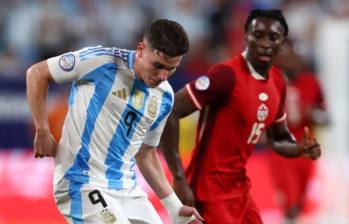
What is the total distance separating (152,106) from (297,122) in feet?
16.2

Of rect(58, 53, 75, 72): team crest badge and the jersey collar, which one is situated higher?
rect(58, 53, 75, 72): team crest badge

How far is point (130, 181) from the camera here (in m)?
6.34

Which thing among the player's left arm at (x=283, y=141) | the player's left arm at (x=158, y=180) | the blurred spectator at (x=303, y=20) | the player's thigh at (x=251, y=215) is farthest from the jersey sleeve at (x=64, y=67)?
the blurred spectator at (x=303, y=20)

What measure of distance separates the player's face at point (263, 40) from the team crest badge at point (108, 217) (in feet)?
5.83

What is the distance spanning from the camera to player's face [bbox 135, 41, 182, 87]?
19.6 ft

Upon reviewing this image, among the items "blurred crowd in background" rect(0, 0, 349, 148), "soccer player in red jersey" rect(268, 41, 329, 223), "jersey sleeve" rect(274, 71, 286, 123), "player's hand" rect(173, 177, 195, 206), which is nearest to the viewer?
"player's hand" rect(173, 177, 195, 206)

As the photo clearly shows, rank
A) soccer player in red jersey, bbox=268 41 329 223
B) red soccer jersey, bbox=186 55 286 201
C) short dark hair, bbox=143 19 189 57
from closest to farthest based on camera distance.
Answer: short dark hair, bbox=143 19 189 57 < red soccer jersey, bbox=186 55 286 201 < soccer player in red jersey, bbox=268 41 329 223

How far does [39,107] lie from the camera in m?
6.02

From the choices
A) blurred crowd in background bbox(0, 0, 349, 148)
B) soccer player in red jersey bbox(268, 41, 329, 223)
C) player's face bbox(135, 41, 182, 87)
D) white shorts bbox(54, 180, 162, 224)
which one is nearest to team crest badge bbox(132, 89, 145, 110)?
player's face bbox(135, 41, 182, 87)

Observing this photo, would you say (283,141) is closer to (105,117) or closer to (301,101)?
(105,117)

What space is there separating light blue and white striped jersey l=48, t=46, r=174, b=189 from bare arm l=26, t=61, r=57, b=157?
9 centimetres

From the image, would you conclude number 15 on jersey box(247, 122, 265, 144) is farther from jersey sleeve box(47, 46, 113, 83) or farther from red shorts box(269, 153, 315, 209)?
red shorts box(269, 153, 315, 209)

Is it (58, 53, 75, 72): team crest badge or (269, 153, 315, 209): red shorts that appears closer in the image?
(58, 53, 75, 72): team crest badge

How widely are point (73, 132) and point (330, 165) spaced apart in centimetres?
799
